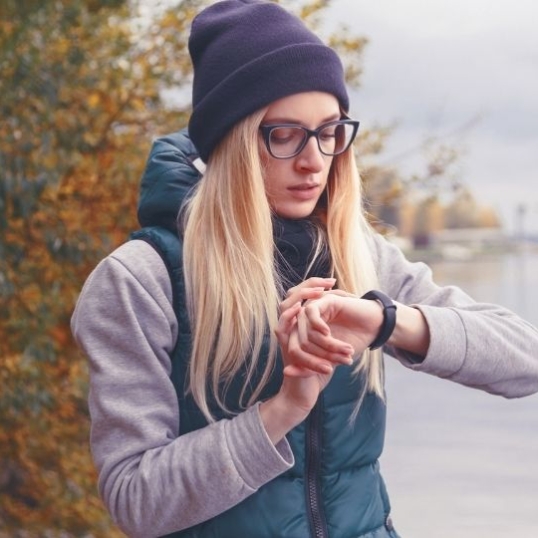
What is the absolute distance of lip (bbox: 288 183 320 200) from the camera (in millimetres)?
2375

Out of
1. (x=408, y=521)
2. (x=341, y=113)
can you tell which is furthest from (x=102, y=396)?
(x=408, y=521)

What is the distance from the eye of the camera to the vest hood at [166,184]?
7.80ft

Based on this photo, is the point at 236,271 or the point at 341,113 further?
the point at 341,113

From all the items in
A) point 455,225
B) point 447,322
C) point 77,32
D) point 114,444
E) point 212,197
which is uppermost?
point 77,32

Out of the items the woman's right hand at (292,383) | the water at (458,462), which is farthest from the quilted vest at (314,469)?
the water at (458,462)

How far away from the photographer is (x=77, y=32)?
5.31 m

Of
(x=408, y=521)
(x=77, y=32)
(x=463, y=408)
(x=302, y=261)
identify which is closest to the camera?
(x=302, y=261)

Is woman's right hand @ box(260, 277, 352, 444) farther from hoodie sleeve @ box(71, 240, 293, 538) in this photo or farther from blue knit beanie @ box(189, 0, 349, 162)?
blue knit beanie @ box(189, 0, 349, 162)

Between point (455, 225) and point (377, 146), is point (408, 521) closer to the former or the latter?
point (377, 146)

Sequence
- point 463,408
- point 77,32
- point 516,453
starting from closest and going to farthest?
1. point 77,32
2. point 516,453
3. point 463,408

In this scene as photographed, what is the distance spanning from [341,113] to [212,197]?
31 centimetres

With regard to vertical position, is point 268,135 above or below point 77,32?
below

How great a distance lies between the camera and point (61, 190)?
17.3ft

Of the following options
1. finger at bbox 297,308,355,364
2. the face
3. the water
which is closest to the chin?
the face
